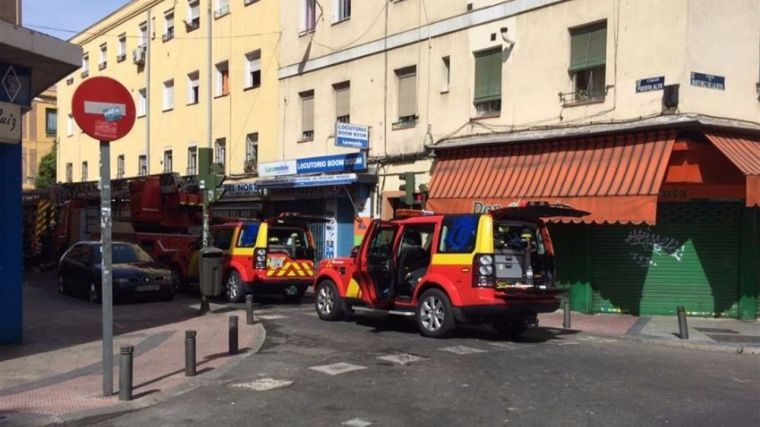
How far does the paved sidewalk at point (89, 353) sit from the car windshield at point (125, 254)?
1.25m

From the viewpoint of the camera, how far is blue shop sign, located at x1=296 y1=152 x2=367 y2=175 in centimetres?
2005

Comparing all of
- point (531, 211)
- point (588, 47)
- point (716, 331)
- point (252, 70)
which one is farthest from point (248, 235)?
point (252, 70)

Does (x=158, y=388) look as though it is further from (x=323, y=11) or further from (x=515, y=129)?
(x=323, y=11)

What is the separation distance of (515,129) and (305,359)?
854cm

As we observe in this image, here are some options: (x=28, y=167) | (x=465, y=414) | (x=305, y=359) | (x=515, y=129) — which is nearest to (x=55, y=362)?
(x=305, y=359)

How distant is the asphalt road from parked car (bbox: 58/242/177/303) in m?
5.72

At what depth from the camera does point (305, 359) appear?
9383 millimetres

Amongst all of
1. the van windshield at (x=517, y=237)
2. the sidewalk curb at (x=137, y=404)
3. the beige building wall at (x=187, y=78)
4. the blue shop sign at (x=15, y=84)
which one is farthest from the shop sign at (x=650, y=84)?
the beige building wall at (x=187, y=78)

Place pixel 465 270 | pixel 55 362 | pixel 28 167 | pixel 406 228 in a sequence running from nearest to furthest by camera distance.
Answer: pixel 55 362, pixel 465 270, pixel 406 228, pixel 28 167

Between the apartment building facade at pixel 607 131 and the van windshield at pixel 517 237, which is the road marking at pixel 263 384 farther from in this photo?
the apartment building facade at pixel 607 131

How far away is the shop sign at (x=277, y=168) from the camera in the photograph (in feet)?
73.1

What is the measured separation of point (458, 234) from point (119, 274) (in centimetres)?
846

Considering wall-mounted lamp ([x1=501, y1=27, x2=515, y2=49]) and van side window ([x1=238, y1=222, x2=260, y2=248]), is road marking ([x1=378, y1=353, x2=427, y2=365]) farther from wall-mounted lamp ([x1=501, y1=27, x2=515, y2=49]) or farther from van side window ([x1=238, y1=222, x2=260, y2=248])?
wall-mounted lamp ([x1=501, y1=27, x2=515, y2=49])

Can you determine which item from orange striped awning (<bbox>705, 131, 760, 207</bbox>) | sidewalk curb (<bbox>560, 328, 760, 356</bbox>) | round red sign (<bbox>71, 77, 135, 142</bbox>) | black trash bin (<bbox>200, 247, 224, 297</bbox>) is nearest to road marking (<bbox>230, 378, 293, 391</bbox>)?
round red sign (<bbox>71, 77, 135, 142</bbox>)
